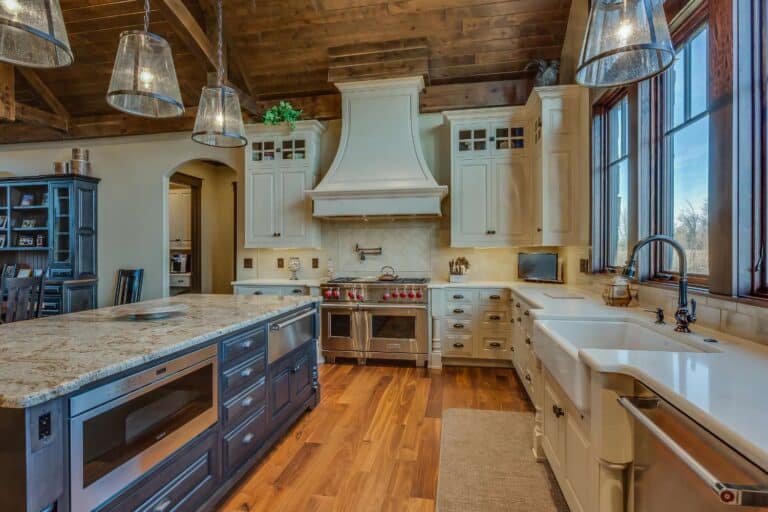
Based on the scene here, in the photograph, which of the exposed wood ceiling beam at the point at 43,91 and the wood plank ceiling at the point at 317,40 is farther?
the exposed wood ceiling beam at the point at 43,91

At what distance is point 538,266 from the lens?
4.19 m

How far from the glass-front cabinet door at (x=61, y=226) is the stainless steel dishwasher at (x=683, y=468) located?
6255 mm

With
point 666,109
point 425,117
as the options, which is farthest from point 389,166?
point 666,109

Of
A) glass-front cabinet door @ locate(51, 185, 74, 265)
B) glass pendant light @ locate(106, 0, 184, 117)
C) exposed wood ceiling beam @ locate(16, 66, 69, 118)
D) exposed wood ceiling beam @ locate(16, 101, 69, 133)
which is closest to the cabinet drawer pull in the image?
glass pendant light @ locate(106, 0, 184, 117)

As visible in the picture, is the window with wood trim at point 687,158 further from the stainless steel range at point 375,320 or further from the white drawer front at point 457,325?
the stainless steel range at point 375,320

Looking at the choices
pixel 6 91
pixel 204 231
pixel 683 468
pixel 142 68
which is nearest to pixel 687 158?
pixel 683 468

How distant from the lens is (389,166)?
410 cm

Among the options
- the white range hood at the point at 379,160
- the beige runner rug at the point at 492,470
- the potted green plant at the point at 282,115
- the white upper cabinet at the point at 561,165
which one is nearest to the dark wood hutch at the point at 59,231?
the potted green plant at the point at 282,115

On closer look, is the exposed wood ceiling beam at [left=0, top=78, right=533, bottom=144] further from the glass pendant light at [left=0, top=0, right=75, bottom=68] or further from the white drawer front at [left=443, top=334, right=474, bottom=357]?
the glass pendant light at [left=0, top=0, right=75, bottom=68]

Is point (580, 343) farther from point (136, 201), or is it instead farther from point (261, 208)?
point (136, 201)

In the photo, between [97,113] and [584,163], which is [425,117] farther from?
[97,113]

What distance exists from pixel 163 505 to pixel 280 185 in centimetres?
354

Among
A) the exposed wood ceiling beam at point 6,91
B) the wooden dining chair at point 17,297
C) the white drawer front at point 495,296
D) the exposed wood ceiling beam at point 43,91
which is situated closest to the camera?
the wooden dining chair at point 17,297

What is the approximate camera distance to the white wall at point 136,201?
5.10 metres
